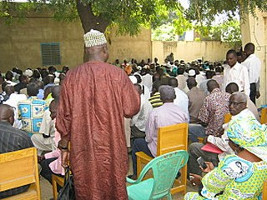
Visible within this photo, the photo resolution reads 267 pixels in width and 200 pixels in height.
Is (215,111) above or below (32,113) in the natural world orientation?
above

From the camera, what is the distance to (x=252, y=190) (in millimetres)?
2457

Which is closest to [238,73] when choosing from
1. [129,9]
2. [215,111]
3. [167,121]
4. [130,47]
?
[215,111]

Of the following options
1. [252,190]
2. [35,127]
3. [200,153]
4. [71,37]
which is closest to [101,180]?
[252,190]

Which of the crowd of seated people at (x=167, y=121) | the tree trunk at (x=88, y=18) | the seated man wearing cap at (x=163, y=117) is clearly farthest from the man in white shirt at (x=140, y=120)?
the tree trunk at (x=88, y=18)

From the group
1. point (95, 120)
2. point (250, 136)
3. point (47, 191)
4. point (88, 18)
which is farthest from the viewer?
point (88, 18)

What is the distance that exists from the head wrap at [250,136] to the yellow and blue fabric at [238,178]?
3.8 inches

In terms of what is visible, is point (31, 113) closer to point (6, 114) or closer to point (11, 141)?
point (6, 114)

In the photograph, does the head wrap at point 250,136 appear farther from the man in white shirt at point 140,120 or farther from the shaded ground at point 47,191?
the man in white shirt at point 140,120

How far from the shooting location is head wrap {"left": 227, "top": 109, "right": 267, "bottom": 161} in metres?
2.50

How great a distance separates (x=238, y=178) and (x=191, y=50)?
18847 millimetres

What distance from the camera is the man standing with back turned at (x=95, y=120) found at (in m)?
2.92

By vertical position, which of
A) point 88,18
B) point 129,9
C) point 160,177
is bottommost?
point 160,177

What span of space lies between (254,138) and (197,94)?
3325 millimetres

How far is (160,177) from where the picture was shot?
10.7 feet
